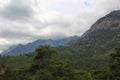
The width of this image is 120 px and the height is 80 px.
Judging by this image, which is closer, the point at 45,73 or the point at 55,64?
the point at 45,73

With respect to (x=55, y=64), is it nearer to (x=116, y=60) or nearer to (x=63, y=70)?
(x=63, y=70)

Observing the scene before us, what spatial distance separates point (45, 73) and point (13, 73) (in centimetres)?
1462

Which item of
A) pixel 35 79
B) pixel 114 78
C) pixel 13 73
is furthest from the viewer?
pixel 13 73

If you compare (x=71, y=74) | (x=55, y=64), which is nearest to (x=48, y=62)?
(x=55, y=64)

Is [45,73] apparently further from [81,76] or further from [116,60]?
[116,60]

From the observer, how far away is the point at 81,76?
401 ft

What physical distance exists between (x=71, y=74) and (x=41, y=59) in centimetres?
1458

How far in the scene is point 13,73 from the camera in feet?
388

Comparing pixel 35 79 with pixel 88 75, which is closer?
pixel 35 79

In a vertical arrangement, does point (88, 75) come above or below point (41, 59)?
below

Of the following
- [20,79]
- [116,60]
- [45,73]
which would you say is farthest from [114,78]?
[20,79]

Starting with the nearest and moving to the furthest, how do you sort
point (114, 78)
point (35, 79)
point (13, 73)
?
point (114, 78)
point (35, 79)
point (13, 73)

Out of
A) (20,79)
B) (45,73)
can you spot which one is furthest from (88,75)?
(20,79)

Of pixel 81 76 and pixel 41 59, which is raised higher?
pixel 41 59
